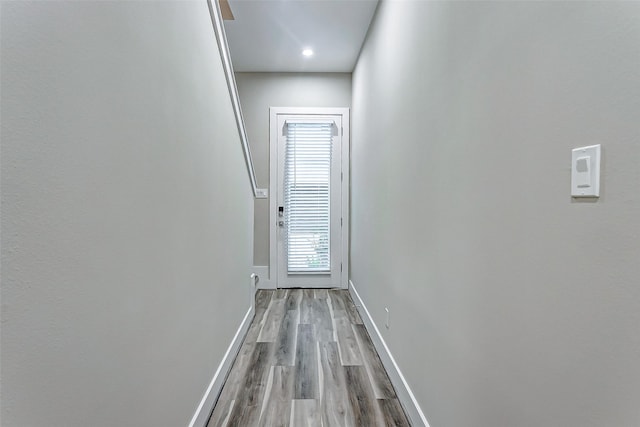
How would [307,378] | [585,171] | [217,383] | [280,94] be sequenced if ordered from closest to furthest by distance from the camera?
[585,171]
[217,383]
[307,378]
[280,94]

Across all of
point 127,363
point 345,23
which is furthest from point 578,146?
point 345,23

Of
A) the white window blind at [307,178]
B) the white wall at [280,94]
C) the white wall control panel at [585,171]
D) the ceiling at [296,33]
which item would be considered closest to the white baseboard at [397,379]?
the white wall control panel at [585,171]

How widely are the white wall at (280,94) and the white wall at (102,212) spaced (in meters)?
2.68

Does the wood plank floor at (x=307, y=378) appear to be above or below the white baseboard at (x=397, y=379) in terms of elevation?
below

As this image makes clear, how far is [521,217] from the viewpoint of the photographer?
876 millimetres

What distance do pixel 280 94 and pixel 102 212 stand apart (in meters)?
3.74

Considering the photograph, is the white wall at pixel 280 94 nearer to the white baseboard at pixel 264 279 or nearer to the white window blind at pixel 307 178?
the white window blind at pixel 307 178

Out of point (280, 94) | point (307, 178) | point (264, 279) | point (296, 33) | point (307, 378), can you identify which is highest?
point (296, 33)

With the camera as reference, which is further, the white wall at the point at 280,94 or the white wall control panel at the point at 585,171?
the white wall at the point at 280,94

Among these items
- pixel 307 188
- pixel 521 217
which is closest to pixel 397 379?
pixel 521 217

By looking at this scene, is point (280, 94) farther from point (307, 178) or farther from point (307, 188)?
→ point (307, 188)

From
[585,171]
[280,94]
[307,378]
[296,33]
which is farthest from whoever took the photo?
[280,94]

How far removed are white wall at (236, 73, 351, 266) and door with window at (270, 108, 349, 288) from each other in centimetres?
11

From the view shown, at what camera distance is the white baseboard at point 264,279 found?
4.26m
